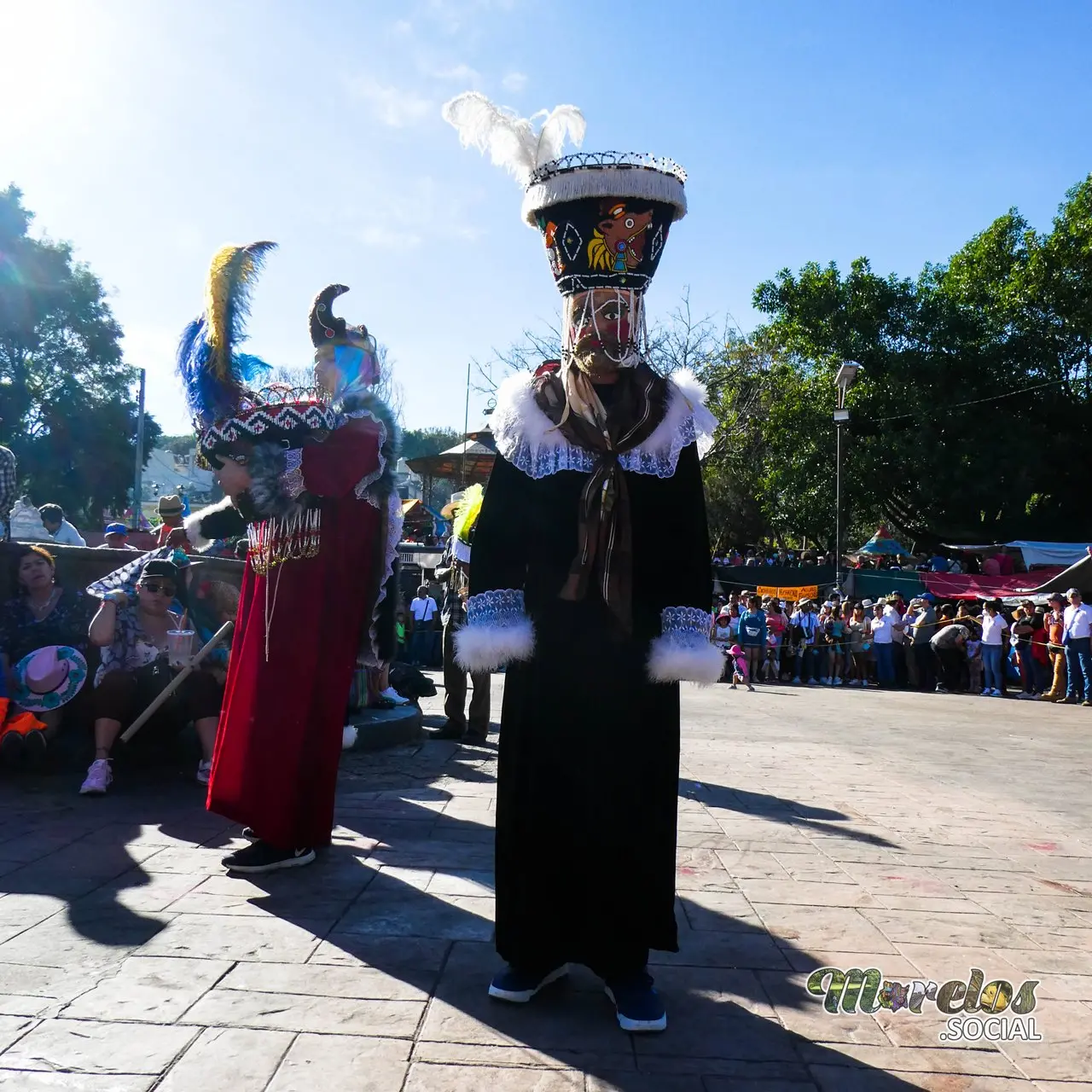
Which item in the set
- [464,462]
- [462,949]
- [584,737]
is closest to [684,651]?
[584,737]

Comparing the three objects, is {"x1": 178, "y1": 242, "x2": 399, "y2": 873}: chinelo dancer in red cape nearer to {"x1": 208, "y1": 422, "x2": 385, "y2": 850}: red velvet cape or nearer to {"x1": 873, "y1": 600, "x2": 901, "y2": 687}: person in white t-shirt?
{"x1": 208, "y1": 422, "x2": 385, "y2": 850}: red velvet cape

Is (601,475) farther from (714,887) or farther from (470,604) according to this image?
(714,887)

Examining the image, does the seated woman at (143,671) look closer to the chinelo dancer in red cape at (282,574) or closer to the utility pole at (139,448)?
the chinelo dancer in red cape at (282,574)

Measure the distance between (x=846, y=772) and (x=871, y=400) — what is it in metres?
22.1

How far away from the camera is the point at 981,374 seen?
26.3 meters

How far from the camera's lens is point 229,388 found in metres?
3.83

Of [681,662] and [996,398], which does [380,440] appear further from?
[996,398]

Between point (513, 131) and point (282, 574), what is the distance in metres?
1.99

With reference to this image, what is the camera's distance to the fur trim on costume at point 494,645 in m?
2.70

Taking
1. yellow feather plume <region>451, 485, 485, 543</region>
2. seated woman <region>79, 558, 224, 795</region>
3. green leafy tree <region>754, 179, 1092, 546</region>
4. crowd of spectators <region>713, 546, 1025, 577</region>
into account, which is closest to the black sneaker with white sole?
seated woman <region>79, 558, 224, 795</region>

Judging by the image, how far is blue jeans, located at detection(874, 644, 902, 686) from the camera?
17156 mm

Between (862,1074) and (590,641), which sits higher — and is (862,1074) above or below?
below

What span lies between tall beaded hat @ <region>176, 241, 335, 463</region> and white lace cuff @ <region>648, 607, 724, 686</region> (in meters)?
1.89

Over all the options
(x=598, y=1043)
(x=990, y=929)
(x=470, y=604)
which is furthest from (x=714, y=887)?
(x=470, y=604)
